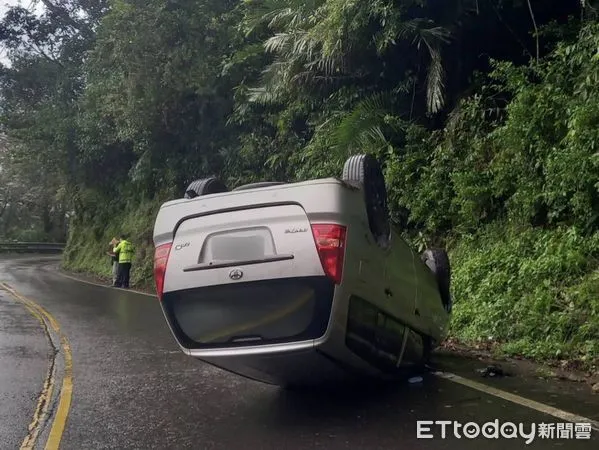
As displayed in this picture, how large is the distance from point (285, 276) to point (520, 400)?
8.21ft

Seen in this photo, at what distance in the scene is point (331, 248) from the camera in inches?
194

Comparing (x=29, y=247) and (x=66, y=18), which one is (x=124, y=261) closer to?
(x=66, y=18)

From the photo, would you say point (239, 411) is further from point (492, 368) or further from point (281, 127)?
point (281, 127)

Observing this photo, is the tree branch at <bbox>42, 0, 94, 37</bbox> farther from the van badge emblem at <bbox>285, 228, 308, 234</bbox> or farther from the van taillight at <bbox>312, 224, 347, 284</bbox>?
the van taillight at <bbox>312, 224, 347, 284</bbox>

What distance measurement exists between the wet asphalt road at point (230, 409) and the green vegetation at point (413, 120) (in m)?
2.08

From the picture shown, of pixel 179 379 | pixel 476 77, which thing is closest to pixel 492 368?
pixel 179 379

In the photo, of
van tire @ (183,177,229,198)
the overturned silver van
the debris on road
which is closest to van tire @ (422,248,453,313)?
the debris on road

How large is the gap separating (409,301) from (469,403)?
3.38 ft

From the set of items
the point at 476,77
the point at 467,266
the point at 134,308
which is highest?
the point at 476,77

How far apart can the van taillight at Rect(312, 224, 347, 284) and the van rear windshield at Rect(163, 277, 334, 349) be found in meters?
0.08

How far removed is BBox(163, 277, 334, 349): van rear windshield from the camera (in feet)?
16.4

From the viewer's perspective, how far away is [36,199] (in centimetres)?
5216

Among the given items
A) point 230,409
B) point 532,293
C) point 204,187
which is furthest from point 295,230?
point 532,293

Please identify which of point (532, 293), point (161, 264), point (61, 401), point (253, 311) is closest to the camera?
point (253, 311)
